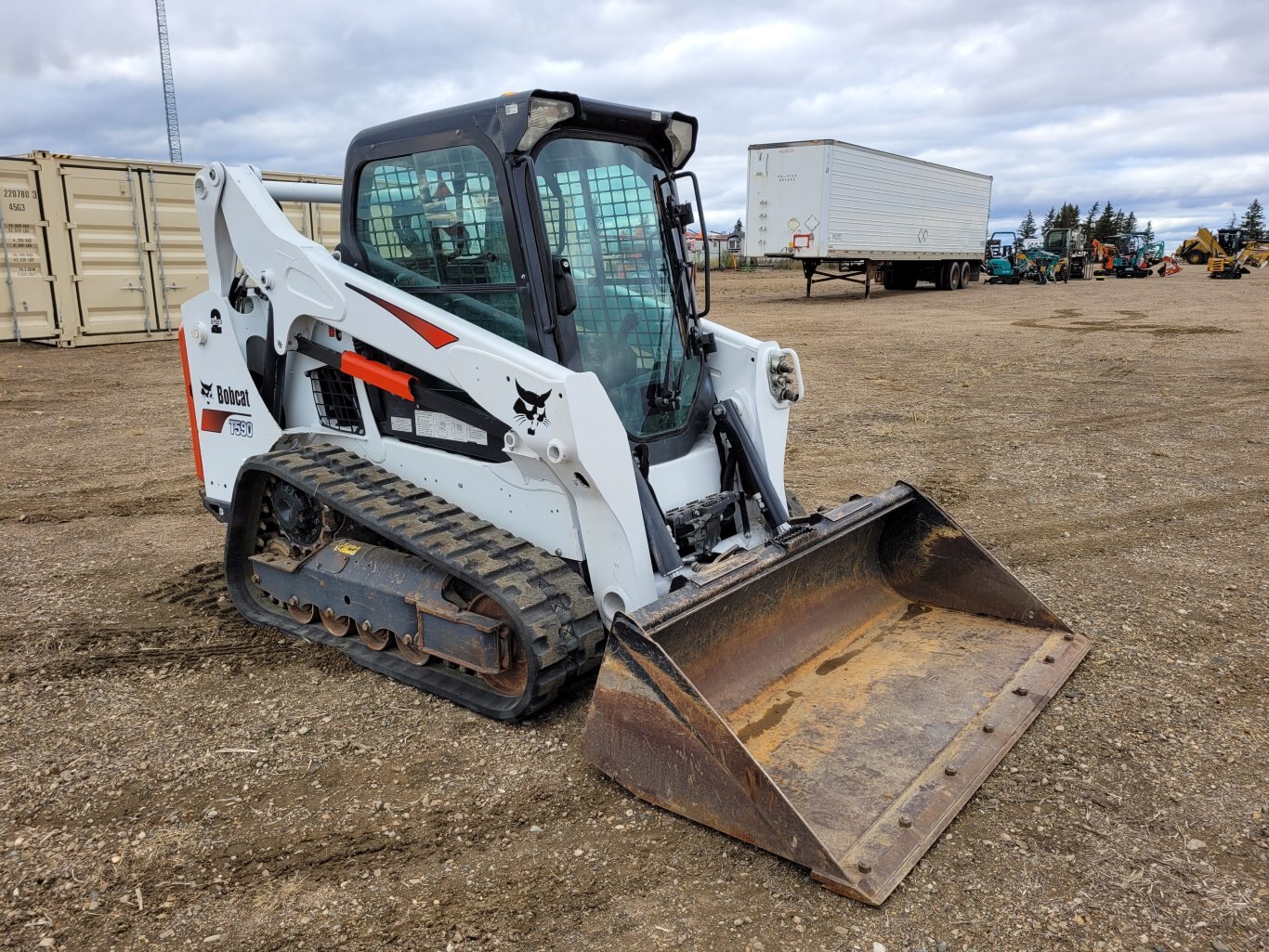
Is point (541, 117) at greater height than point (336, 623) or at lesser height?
greater

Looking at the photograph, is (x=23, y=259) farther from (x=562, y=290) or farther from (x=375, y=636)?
(x=562, y=290)

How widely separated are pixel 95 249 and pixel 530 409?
45.6 ft

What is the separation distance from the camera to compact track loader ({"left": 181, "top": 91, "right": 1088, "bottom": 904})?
3.22m

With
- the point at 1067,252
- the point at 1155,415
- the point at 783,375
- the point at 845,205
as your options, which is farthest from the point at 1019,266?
the point at 783,375

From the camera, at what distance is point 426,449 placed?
A: 4.28 meters

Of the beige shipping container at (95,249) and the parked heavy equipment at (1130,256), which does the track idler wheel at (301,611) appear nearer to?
the beige shipping container at (95,249)

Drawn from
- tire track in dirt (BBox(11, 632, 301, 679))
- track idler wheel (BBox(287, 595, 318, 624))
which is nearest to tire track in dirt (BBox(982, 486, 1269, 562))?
track idler wheel (BBox(287, 595, 318, 624))

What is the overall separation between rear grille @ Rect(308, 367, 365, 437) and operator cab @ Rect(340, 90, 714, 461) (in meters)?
0.56

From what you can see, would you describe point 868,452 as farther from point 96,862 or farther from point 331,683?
point 96,862

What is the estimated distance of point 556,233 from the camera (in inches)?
155

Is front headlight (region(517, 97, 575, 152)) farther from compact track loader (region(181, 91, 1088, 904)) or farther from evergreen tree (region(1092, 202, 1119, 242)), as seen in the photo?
evergreen tree (region(1092, 202, 1119, 242))

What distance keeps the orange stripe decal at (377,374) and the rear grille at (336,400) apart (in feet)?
0.73

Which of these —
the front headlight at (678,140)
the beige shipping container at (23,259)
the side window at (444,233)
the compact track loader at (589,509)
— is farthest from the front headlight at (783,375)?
the beige shipping container at (23,259)

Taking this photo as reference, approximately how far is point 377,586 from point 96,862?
4.77 ft
